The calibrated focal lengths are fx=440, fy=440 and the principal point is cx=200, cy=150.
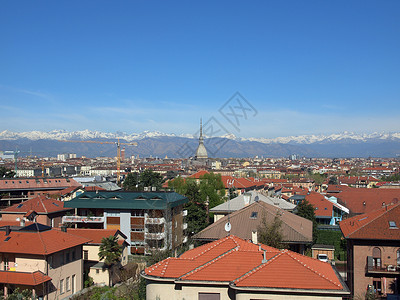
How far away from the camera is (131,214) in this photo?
3130 centimetres

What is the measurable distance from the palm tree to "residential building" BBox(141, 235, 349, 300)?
36.1 feet

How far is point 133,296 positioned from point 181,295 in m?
5.57

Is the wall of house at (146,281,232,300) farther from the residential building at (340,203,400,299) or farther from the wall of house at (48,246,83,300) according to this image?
the residential building at (340,203,400,299)

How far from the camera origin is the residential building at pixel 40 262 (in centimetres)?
1808

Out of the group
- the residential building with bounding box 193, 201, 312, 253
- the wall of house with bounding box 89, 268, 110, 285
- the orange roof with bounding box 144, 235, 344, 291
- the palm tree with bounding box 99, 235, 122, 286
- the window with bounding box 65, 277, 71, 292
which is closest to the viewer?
the orange roof with bounding box 144, 235, 344, 291

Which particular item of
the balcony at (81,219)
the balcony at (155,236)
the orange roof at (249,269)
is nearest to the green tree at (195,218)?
the balcony at (155,236)

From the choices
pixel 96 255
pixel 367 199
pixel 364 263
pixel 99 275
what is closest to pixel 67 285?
pixel 99 275

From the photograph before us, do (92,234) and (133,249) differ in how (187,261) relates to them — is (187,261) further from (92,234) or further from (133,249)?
(133,249)

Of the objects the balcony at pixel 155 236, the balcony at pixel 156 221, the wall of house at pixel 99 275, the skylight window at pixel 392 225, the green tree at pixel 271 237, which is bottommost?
the wall of house at pixel 99 275

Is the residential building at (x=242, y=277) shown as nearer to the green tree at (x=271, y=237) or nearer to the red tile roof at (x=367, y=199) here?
the green tree at (x=271, y=237)

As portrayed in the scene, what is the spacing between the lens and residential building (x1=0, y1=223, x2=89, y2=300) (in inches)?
712

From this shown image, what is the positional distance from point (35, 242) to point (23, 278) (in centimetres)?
185

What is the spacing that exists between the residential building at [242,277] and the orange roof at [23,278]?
7861 mm

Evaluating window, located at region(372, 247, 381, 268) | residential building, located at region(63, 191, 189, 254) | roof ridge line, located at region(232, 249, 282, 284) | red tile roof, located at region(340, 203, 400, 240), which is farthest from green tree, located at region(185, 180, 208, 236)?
roof ridge line, located at region(232, 249, 282, 284)
